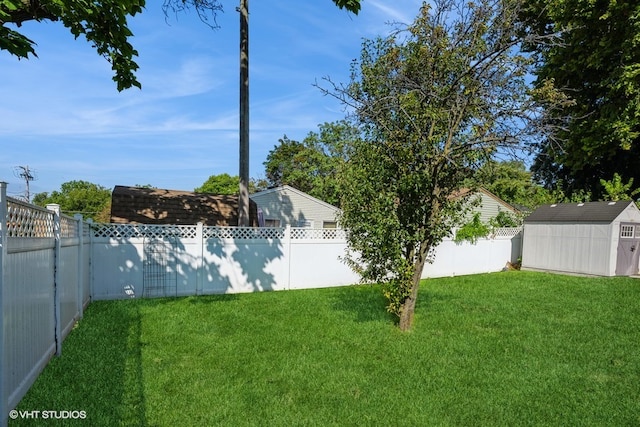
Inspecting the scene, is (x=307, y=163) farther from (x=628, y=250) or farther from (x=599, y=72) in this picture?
(x=628, y=250)

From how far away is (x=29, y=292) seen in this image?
11.3 feet

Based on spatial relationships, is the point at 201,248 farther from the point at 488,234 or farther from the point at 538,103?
the point at 488,234

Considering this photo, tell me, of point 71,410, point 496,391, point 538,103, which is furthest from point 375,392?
point 538,103

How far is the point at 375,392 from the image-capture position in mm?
3752

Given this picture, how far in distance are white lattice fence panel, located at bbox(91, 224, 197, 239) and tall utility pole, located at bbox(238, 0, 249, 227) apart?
198cm

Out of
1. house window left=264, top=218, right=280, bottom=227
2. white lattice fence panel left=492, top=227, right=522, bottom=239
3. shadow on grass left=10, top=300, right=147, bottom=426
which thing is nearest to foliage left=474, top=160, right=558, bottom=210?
white lattice fence panel left=492, top=227, right=522, bottom=239

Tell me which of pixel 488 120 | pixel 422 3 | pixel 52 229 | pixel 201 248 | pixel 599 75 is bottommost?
pixel 201 248

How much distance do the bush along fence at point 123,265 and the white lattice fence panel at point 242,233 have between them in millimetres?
24

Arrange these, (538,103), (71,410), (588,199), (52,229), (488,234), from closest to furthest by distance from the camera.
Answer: (71,410) < (52,229) < (538,103) < (488,234) < (588,199)

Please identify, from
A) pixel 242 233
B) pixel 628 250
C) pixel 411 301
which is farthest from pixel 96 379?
pixel 628 250

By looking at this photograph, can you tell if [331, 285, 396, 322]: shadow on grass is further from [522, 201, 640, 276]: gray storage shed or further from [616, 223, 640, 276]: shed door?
[616, 223, 640, 276]: shed door

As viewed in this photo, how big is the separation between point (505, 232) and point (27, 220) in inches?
591

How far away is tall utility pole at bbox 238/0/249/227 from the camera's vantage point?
1070cm

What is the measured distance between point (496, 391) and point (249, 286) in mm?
6606
